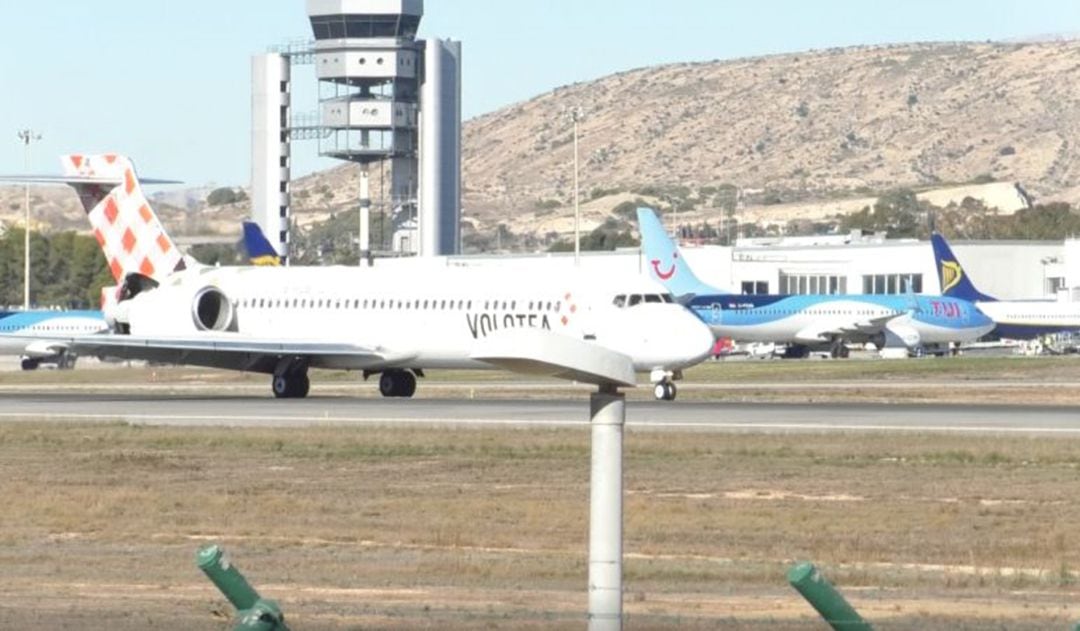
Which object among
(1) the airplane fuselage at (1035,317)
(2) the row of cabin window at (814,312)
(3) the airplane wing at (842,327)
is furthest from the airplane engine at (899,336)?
(1) the airplane fuselage at (1035,317)

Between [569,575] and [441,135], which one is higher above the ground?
[441,135]

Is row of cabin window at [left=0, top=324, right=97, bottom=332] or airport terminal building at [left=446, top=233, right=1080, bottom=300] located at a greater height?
airport terminal building at [left=446, top=233, right=1080, bottom=300]

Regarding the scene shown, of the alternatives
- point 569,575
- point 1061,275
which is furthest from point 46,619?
point 1061,275

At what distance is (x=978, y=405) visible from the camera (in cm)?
5203

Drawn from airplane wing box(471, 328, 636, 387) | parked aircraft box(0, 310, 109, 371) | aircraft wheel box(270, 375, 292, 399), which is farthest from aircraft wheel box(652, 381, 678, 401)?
parked aircraft box(0, 310, 109, 371)

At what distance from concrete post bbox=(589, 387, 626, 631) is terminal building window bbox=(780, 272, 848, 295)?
441 ft

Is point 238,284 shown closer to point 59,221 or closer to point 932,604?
point 932,604

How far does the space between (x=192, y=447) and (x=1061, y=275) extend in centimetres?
10990

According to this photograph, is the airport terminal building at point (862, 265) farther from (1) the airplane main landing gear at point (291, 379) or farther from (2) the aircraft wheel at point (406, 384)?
(1) the airplane main landing gear at point (291, 379)

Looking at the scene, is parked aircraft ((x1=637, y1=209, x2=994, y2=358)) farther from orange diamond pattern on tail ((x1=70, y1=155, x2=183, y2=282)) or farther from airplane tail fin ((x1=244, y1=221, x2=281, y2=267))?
orange diamond pattern on tail ((x1=70, y1=155, x2=183, y2=282))

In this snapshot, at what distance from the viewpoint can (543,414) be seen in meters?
46.3

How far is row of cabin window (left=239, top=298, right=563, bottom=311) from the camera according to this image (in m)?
52.4

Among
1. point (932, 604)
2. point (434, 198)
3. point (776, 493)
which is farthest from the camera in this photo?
point (434, 198)

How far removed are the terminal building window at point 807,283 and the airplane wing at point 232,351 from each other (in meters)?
91.3
